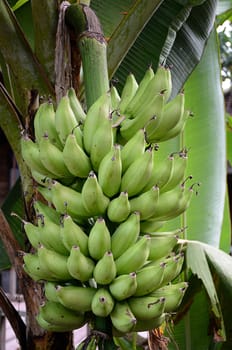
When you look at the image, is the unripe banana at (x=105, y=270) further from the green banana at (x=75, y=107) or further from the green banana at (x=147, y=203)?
the green banana at (x=75, y=107)

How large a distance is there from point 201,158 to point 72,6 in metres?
0.58

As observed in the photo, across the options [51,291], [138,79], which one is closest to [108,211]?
[51,291]

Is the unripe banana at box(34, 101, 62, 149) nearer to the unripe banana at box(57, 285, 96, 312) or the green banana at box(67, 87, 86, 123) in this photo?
the green banana at box(67, 87, 86, 123)

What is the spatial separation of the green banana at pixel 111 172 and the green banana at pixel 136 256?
0.23 ft

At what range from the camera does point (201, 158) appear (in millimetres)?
1168

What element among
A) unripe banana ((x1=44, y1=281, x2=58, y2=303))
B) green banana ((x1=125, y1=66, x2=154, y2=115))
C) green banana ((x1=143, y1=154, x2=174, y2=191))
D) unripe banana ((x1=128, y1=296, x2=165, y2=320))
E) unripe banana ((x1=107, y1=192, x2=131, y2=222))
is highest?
green banana ((x1=125, y1=66, x2=154, y2=115))

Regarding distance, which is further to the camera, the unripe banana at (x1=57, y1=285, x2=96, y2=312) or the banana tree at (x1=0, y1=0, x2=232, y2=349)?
the banana tree at (x1=0, y1=0, x2=232, y2=349)

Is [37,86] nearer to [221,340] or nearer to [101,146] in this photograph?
[101,146]

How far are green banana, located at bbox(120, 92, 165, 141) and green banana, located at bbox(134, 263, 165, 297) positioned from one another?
0.17m

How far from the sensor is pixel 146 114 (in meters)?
0.60

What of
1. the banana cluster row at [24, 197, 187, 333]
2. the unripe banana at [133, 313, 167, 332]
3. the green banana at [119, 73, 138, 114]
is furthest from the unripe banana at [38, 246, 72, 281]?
the green banana at [119, 73, 138, 114]

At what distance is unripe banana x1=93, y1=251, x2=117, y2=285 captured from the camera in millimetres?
537

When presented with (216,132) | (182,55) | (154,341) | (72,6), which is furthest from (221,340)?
(72,6)

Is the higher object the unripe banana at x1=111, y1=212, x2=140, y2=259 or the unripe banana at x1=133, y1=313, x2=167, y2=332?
the unripe banana at x1=111, y1=212, x2=140, y2=259
